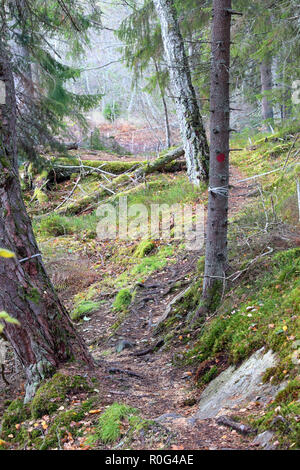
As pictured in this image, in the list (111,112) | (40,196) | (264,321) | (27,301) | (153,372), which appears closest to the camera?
(27,301)

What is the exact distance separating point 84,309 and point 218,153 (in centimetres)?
398

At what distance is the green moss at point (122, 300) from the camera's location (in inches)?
278

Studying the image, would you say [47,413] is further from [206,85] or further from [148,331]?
[206,85]

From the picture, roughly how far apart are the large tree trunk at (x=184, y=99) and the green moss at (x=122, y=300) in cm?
442

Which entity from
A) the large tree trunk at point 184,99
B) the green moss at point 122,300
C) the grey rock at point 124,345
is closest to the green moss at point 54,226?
the large tree trunk at point 184,99

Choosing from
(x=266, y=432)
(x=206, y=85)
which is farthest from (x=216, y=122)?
(x=206, y=85)

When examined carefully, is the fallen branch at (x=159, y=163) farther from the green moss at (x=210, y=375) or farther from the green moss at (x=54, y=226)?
the green moss at (x=210, y=375)

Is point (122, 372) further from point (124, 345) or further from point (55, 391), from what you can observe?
point (124, 345)

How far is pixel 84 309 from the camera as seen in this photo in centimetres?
736

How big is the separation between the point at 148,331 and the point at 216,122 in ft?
10.4

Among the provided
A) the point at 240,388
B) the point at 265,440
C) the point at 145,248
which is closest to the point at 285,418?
the point at 265,440

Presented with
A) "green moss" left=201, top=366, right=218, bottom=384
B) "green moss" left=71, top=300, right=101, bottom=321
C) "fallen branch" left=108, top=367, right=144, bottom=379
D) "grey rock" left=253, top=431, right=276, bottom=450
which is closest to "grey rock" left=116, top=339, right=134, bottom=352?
"fallen branch" left=108, top=367, right=144, bottom=379

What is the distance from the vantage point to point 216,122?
15.7ft

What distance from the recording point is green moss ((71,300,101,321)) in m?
7.30
